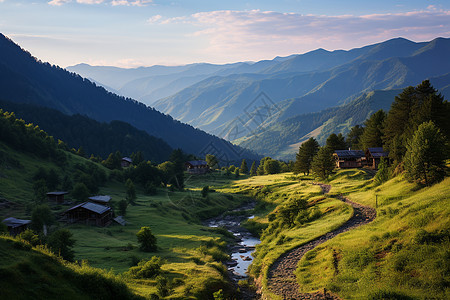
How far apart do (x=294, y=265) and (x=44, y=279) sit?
32.3m

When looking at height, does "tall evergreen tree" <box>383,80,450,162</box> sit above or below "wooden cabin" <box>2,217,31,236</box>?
above

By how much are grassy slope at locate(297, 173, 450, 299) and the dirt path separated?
54.9 inches

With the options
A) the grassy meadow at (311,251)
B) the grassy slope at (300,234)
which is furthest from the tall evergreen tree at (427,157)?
the grassy slope at (300,234)

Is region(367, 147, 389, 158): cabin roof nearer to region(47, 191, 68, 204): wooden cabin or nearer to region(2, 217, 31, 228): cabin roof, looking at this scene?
region(47, 191, 68, 204): wooden cabin

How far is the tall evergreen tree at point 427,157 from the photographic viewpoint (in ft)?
170

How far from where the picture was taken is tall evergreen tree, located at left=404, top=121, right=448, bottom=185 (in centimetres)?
5172

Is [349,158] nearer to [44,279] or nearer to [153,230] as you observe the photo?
[153,230]

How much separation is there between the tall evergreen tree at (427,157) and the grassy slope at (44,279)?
47930 millimetres

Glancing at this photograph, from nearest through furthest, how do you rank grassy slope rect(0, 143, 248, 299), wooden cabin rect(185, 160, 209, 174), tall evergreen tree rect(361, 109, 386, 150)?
grassy slope rect(0, 143, 248, 299)
tall evergreen tree rect(361, 109, 386, 150)
wooden cabin rect(185, 160, 209, 174)

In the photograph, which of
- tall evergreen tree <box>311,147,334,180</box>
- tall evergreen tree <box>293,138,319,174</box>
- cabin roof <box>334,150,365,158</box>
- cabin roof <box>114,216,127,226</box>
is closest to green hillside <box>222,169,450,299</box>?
cabin roof <box>114,216,127,226</box>

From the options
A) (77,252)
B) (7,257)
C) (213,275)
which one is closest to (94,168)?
(77,252)

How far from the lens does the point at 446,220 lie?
34.8m

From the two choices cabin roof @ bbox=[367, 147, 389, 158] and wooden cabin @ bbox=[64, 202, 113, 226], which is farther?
cabin roof @ bbox=[367, 147, 389, 158]

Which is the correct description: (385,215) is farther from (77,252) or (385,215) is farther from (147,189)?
(147,189)
